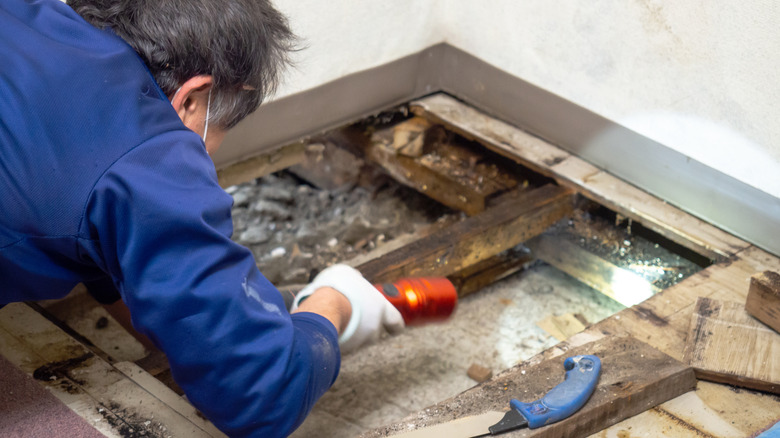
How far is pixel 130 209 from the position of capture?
1086 millimetres

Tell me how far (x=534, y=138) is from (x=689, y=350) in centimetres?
119

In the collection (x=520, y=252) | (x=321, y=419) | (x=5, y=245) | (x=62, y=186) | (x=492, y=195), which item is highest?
(x=62, y=186)

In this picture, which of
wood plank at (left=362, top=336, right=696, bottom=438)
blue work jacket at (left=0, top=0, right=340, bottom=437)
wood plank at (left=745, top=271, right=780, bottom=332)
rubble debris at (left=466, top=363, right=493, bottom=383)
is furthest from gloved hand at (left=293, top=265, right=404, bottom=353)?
wood plank at (left=745, top=271, right=780, bottom=332)

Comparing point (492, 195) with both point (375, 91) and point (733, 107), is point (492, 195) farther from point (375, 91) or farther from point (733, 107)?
point (733, 107)

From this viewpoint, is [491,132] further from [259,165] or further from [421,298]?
[421,298]

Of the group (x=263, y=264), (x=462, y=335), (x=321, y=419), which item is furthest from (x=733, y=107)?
(x=263, y=264)

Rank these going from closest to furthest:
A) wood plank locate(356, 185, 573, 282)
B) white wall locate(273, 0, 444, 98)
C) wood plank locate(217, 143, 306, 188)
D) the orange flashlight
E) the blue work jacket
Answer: the blue work jacket < the orange flashlight < wood plank locate(356, 185, 573, 282) < white wall locate(273, 0, 444, 98) < wood plank locate(217, 143, 306, 188)

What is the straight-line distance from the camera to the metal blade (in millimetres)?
1385

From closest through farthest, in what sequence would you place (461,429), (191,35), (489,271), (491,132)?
(191,35)
(461,429)
(489,271)
(491,132)

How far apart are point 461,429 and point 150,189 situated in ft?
2.43

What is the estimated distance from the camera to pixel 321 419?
2.02m

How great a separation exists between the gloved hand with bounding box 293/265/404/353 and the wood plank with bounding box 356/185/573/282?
0.45m

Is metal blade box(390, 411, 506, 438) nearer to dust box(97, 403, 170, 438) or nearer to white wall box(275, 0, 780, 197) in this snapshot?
dust box(97, 403, 170, 438)

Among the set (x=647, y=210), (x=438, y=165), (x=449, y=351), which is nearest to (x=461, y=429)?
(x=449, y=351)
